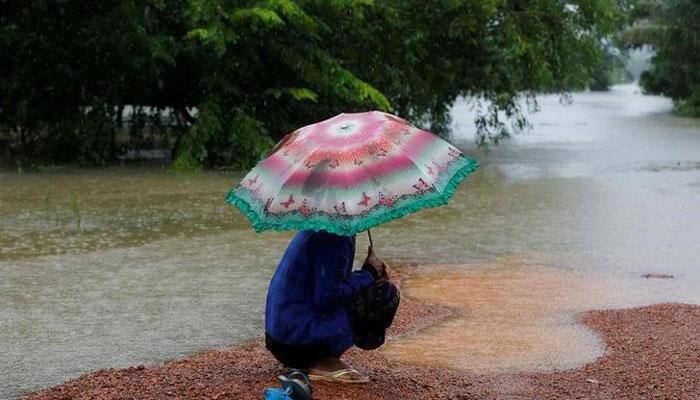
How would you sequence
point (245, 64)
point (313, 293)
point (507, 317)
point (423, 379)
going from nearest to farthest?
point (313, 293) < point (423, 379) < point (507, 317) < point (245, 64)

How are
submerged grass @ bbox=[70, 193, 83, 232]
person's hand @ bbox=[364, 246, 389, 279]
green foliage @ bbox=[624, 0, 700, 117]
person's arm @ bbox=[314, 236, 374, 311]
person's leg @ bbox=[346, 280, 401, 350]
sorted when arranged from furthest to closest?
green foliage @ bbox=[624, 0, 700, 117] < submerged grass @ bbox=[70, 193, 83, 232] < person's hand @ bbox=[364, 246, 389, 279] < person's leg @ bbox=[346, 280, 401, 350] < person's arm @ bbox=[314, 236, 374, 311]

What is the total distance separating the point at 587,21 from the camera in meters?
20.2

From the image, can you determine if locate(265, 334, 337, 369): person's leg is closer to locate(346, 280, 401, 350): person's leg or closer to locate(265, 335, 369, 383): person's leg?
locate(265, 335, 369, 383): person's leg

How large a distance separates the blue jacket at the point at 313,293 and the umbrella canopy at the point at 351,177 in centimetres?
23

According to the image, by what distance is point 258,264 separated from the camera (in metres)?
9.01

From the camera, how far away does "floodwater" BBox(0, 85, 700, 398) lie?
20.4 feet

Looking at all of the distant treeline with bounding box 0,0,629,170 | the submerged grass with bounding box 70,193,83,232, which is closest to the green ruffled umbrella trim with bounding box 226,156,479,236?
the submerged grass with bounding box 70,193,83,232

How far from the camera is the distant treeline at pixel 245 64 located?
54.7 feet

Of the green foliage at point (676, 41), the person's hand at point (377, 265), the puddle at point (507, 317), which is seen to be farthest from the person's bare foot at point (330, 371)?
the green foliage at point (676, 41)

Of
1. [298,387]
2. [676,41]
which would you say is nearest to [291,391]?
[298,387]

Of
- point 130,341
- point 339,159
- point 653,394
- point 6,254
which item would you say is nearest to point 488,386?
point 653,394

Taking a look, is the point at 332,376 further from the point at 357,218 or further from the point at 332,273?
the point at 357,218

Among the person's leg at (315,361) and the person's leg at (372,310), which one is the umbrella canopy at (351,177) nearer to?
the person's leg at (372,310)

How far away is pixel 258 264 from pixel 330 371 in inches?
175
